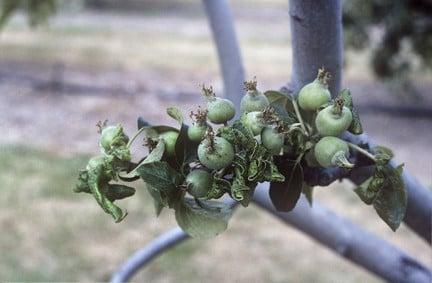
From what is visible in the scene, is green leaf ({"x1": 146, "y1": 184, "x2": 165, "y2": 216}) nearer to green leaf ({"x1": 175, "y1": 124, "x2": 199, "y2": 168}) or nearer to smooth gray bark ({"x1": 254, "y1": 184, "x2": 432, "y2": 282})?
green leaf ({"x1": 175, "y1": 124, "x2": 199, "y2": 168})

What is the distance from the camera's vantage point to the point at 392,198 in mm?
462

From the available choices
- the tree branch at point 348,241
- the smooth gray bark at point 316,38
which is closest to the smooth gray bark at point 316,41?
the smooth gray bark at point 316,38

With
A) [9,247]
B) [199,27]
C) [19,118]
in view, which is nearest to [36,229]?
[9,247]

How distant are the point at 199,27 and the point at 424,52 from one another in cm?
254

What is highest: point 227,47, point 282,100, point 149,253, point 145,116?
point 282,100

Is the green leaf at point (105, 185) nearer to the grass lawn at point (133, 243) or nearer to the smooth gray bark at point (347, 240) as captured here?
the smooth gray bark at point (347, 240)

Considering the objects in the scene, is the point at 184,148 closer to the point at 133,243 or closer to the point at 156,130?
the point at 156,130

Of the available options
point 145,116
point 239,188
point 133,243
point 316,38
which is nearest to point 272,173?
point 239,188

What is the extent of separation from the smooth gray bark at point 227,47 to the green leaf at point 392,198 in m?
0.44

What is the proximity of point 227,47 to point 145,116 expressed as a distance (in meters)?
2.60

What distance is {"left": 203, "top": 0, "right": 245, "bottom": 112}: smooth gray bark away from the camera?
0.90 m

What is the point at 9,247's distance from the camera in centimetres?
236

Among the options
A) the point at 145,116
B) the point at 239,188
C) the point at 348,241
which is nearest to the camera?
the point at 239,188

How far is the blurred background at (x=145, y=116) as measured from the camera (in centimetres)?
235
